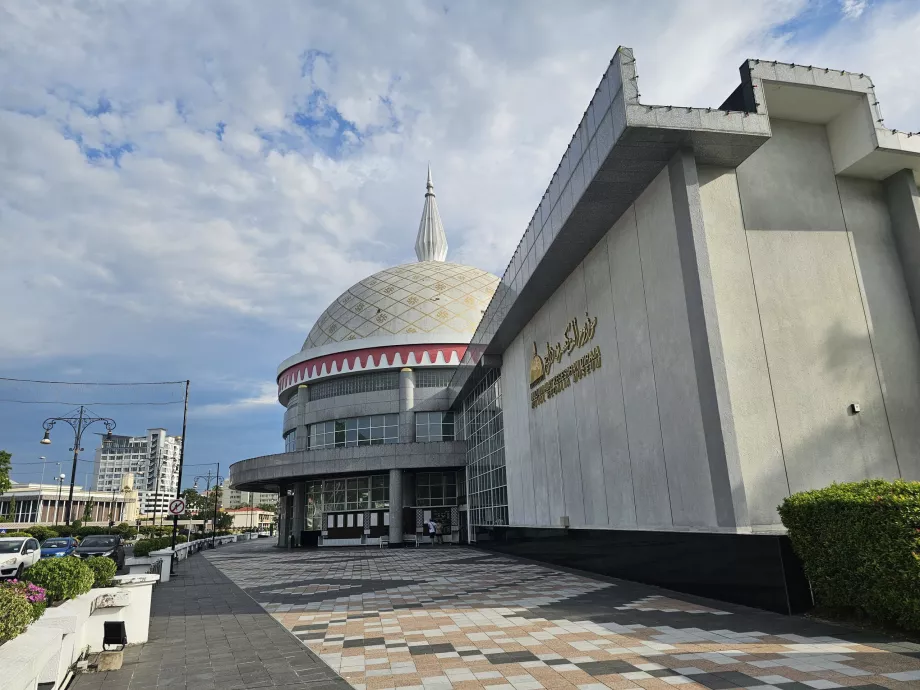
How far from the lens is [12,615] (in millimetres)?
5055

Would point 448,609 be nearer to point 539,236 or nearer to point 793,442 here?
point 793,442

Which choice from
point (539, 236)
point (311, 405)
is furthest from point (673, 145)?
point (311, 405)

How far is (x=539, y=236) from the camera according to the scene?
663 inches

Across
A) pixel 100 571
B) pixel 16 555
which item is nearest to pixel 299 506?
pixel 16 555

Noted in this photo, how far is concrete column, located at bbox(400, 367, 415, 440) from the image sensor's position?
37.9 metres

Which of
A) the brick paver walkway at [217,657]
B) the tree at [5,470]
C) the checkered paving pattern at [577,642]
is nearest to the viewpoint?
the checkered paving pattern at [577,642]

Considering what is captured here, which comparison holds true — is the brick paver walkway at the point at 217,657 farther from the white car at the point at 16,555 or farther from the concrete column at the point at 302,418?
the concrete column at the point at 302,418

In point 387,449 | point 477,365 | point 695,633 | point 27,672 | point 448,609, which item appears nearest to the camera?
point 27,672

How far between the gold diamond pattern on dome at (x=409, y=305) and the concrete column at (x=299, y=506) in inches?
398

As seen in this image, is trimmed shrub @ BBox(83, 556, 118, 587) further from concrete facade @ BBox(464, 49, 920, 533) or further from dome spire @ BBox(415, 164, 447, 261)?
dome spire @ BBox(415, 164, 447, 261)

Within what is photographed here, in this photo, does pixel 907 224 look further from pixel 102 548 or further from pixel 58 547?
pixel 58 547

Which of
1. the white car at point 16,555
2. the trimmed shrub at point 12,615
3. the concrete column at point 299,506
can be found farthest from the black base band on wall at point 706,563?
the concrete column at point 299,506

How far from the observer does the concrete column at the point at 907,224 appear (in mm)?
12609

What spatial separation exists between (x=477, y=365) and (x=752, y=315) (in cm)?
1695
